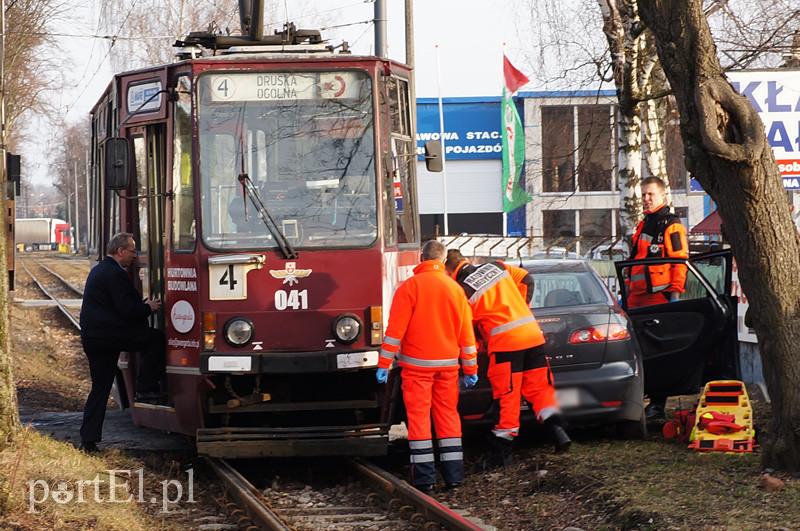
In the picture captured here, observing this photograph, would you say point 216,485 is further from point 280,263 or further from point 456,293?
point 456,293

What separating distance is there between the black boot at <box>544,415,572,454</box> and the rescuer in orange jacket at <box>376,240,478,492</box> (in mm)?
1016

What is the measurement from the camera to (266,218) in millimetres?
9570


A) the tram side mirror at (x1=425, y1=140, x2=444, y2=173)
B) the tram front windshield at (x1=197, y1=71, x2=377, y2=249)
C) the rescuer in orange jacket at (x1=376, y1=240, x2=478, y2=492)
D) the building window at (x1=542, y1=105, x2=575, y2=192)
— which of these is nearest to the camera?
the rescuer in orange jacket at (x1=376, y1=240, x2=478, y2=492)

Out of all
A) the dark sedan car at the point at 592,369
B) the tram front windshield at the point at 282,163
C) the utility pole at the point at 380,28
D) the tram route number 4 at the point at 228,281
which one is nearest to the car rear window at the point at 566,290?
the dark sedan car at the point at 592,369

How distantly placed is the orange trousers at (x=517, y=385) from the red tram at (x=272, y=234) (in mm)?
925

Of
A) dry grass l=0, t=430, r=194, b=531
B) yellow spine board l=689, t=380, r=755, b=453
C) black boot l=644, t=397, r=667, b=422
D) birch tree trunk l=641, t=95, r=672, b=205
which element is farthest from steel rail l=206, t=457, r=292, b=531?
birch tree trunk l=641, t=95, r=672, b=205

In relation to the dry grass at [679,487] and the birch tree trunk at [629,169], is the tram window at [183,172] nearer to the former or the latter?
the dry grass at [679,487]

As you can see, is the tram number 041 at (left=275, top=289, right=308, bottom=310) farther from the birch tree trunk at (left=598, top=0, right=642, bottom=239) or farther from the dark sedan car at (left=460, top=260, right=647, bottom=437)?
the birch tree trunk at (left=598, top=0, right=642, bottom=239)

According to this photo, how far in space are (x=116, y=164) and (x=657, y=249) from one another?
4691 mm

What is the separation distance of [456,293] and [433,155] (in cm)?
192

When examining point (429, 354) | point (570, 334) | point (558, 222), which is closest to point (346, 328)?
point (429, 354)

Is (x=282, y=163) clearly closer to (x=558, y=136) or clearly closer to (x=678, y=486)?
(x=678, y=486)

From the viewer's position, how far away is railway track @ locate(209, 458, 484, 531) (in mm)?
7867

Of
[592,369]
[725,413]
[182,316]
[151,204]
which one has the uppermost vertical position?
[151,204]
